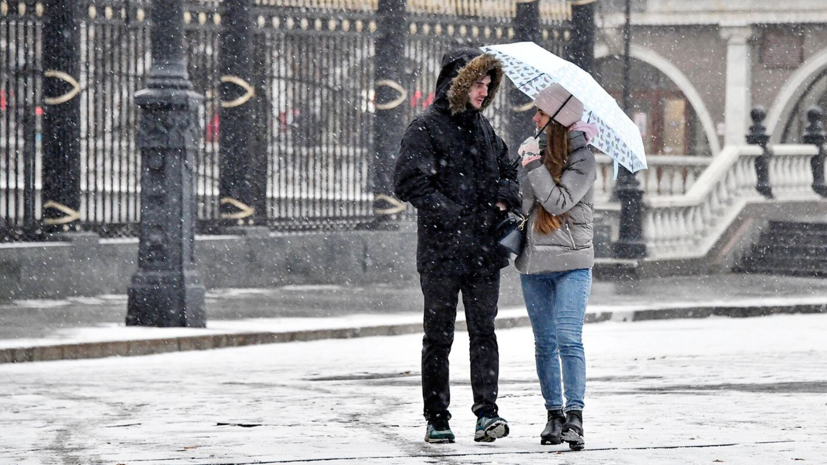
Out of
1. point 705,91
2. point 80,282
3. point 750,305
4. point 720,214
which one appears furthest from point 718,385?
point 705,91

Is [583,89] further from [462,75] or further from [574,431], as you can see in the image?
[574,431]

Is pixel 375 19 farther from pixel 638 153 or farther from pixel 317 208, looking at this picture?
pixel 638 153

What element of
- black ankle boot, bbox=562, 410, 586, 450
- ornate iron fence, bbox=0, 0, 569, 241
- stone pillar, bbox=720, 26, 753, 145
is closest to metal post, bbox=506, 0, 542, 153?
ornate iron fence, bbox=0, 0, 569, 241

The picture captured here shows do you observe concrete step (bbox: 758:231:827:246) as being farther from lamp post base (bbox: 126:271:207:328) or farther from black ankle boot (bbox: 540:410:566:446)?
black ankle boot (bbox: 540:410:566:446)

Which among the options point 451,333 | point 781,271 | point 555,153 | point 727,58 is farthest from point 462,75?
point 727,58

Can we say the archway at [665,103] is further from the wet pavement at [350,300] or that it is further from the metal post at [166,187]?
the metal post at [166,187]

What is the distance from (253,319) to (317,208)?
4.40m

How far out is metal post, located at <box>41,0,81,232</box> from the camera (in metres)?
16.7

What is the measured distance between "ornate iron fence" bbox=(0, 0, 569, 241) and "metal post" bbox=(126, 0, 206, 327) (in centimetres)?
248

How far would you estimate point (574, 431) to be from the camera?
314 inches

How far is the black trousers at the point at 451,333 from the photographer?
8148 mm

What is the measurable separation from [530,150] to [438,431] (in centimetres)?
137

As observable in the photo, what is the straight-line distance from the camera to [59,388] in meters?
11.0

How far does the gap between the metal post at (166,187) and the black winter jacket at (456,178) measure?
6492mm
